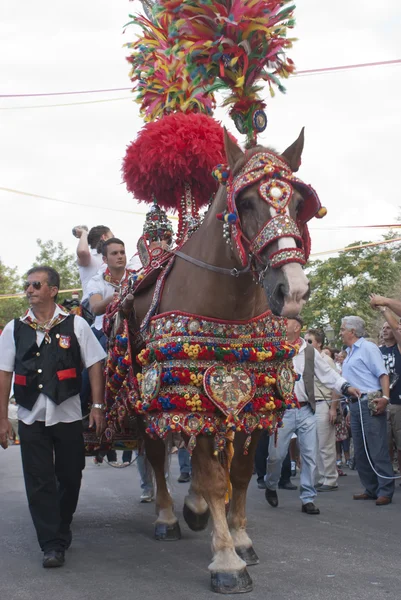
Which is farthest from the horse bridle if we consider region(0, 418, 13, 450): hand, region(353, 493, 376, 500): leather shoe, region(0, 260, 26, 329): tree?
region(0, 260, 26, 329): tree

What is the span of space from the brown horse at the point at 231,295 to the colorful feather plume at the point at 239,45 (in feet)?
1.88

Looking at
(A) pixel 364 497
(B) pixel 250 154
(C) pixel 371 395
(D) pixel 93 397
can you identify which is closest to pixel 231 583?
(D) pixel 93 397

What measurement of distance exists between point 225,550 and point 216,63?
3296 mm

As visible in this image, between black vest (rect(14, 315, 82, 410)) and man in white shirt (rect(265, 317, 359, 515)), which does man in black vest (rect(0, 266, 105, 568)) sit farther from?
man in white shirt (rect(265, 317, 359, 515))

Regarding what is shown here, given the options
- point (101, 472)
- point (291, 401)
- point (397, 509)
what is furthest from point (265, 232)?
point (101, 472)

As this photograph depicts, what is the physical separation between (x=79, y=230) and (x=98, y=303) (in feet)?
4.84

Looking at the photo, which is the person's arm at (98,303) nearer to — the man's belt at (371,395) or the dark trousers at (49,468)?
the dark trousers at (49,468)

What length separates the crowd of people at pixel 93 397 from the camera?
5.82 metres

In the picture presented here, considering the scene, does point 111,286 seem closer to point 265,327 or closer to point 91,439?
point 91,439

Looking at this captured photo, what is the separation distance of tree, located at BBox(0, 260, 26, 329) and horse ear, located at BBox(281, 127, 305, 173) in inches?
1475

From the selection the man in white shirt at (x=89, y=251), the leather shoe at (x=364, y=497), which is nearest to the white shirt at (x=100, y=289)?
the man in white shirt at (x=89, y=251)

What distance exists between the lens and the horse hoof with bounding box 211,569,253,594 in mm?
4965

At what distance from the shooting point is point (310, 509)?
8078mm

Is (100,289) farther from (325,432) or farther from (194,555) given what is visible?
(325,432)
